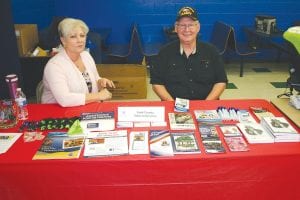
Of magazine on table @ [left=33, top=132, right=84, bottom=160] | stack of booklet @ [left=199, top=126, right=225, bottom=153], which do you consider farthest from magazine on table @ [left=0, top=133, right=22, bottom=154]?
stack of booklet @ [left=199, top=126, right=225, bottom=153]

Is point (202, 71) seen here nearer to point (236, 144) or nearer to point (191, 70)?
point (191, 70)

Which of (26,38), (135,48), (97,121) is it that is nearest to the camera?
(97,121)

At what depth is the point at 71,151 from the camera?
143cm

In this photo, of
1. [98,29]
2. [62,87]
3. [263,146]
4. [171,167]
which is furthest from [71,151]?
[98,29]

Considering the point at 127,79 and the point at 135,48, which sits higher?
the point at 135,48

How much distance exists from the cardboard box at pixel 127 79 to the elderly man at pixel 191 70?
1.48 m

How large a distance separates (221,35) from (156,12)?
1.22 metres

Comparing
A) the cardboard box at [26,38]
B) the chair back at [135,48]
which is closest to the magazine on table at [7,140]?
the cardboard box at [26,38]

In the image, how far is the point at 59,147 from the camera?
4.79 feet

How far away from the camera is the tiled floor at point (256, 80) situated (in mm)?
4105

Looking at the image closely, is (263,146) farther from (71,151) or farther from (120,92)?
(120,92)

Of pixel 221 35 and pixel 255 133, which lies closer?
pixel 255 133

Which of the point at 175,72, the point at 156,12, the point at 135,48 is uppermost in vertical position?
the point at 156,12

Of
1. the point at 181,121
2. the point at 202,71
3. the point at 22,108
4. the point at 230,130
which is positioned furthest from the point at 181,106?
the point at 22,108
